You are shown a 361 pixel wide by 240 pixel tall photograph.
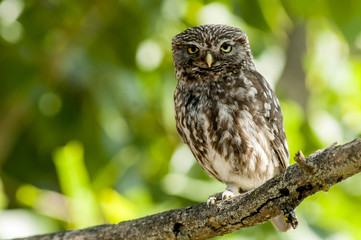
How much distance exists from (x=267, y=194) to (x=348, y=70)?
2.74m

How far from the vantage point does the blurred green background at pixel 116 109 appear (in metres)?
4.57

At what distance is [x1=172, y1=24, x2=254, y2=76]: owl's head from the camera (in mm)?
3875

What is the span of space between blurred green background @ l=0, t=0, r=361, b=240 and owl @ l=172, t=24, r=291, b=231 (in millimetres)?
508

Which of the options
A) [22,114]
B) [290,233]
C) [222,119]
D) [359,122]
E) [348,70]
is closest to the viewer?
[222,119]

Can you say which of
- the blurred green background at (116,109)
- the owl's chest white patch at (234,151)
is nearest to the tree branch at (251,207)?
the owl's chest white patch at (234,151)

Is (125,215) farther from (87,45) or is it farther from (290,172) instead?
(290,172)

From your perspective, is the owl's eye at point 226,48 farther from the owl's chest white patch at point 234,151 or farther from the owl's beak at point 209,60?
the owl's chest white patch at point 234,151

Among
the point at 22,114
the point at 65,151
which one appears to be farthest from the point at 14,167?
the point at 65,151

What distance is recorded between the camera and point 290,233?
174 inches

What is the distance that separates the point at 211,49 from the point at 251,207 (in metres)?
1.35

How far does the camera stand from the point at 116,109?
5008 mm

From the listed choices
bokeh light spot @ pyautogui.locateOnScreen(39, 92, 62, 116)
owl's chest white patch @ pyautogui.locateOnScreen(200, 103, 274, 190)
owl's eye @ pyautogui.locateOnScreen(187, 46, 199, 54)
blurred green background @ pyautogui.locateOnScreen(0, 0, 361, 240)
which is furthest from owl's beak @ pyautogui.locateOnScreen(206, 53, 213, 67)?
bokeh light spot @ pyautogui.locateOnScreen(39, 92, 62, 116)

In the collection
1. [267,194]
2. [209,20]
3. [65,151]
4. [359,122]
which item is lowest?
[267,194]

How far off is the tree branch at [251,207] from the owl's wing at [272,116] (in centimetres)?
87
